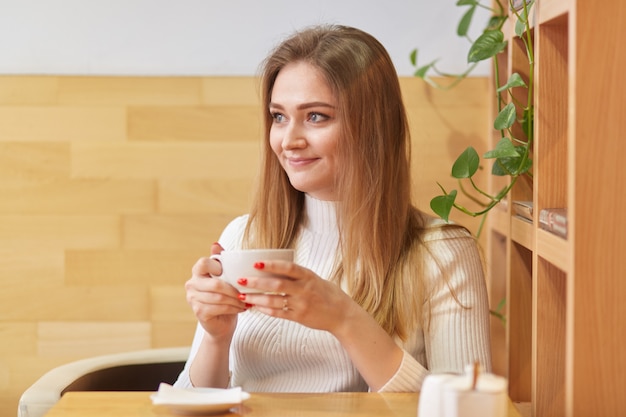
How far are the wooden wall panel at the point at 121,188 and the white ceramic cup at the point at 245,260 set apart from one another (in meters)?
0.90

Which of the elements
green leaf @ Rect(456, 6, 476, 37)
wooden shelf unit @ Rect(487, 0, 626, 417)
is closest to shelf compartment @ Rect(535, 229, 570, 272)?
wooden shelf unit @ Rect(487, 0, 626, 417)

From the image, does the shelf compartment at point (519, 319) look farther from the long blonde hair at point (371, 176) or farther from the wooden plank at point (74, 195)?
the wooden plank at point (74, 195)

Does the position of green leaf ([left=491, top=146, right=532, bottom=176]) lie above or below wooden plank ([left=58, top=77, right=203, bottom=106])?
below

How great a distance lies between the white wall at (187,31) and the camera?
2088 mm

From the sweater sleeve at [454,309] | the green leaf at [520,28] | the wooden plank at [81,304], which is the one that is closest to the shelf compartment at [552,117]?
the green leaf at [520,28]

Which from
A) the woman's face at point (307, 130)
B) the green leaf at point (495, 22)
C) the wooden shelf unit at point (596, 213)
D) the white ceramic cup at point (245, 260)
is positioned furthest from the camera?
the green leaf at point (495, 22)

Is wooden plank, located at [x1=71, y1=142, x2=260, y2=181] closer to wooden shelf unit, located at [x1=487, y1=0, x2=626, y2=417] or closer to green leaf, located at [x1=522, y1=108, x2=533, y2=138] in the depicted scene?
green leaf, located at [x1=522, y1=108, x2=533, y2=138]

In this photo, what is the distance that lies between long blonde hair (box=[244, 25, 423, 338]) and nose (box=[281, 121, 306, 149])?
2.8 inches

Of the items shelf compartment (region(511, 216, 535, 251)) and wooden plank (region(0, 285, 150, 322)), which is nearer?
shelf compartment (region(511, 216, 535, 251))

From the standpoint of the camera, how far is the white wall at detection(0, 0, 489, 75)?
6.85 ft

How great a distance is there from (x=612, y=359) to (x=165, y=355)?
1007mm

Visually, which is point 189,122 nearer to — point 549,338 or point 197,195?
point 197,195

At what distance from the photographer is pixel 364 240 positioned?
159 centimetres

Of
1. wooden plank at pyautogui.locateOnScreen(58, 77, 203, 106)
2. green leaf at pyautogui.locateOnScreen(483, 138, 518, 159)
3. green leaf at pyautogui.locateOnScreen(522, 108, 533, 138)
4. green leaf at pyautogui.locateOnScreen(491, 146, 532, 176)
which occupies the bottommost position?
green leaf at pyautogui.locateOnScreen(491, 146, 532, 176)
